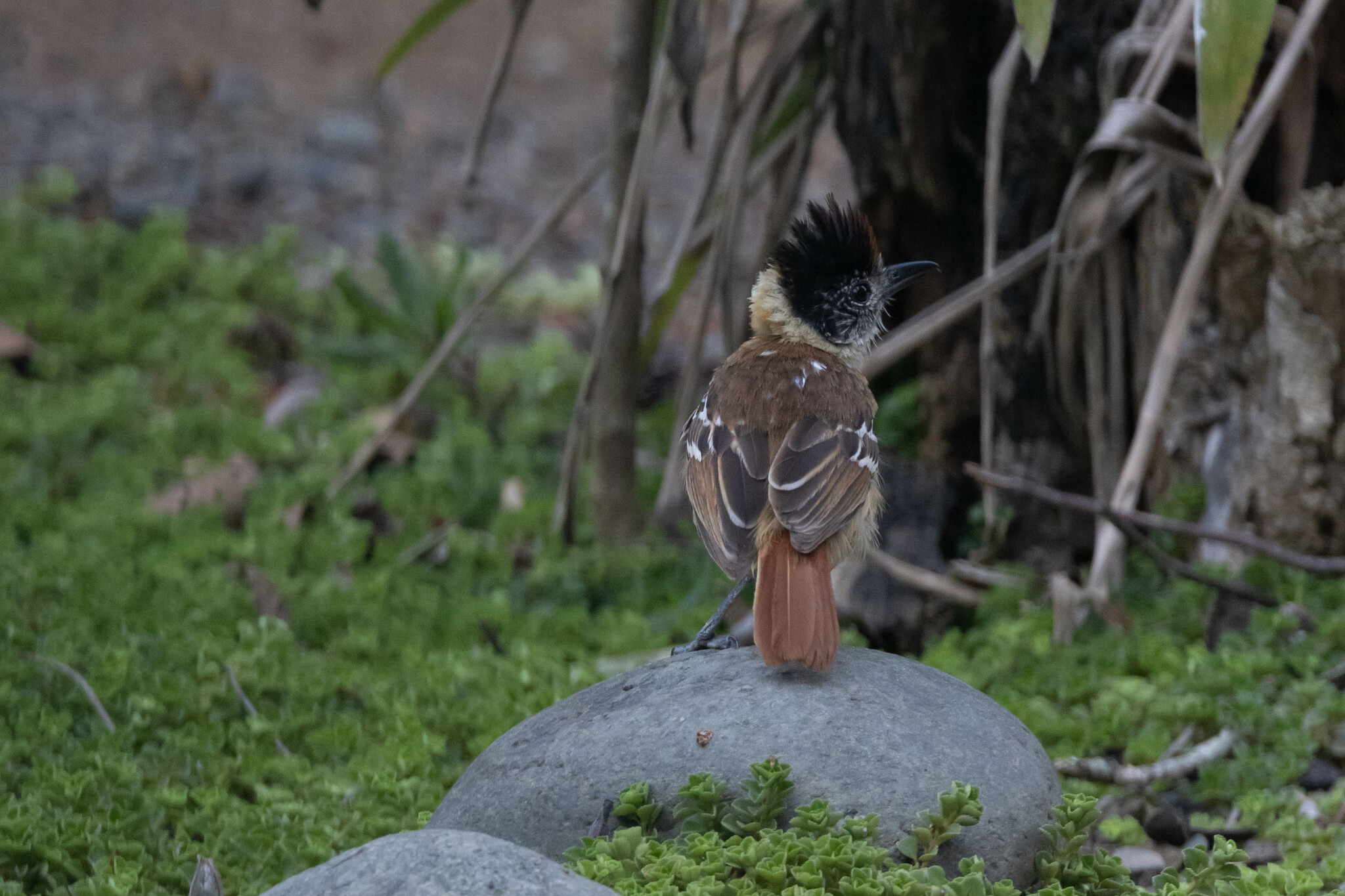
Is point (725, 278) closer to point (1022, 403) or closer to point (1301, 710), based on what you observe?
point (1022, 403)

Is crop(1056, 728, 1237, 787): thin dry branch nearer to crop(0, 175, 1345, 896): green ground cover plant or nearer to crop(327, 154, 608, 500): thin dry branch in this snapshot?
crop(0, 175, 1345, 896): green ground cover plant

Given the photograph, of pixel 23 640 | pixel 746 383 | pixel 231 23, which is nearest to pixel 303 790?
pixel 23 640

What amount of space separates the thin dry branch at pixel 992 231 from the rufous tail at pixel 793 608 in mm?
1669

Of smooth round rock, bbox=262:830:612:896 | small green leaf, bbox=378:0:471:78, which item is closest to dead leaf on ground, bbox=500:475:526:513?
small green leaf, bbox=378:0:471:78

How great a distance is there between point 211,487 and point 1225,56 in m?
3.93

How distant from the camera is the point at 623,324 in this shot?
5.37 m

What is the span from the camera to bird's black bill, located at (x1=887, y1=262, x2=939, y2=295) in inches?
173

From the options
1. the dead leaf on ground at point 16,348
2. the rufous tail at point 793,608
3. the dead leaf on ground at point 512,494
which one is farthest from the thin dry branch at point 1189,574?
the dead leaf on ground at point 16,348

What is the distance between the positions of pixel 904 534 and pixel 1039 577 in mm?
533

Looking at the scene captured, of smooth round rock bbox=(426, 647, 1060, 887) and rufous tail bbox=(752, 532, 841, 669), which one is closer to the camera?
smooth round rock bbox=(426, 647, 1060, 887)

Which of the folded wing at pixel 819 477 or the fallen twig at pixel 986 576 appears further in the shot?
the fallen twig at pixel 986 576

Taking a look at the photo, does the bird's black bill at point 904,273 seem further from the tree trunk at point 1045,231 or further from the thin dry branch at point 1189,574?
the thin dry branch at point 1189,574

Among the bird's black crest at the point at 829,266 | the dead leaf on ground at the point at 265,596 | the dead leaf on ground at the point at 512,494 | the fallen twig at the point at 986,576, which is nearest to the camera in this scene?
the bird's black crest at the point at 829,266

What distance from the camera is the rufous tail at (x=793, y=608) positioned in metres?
3.11
